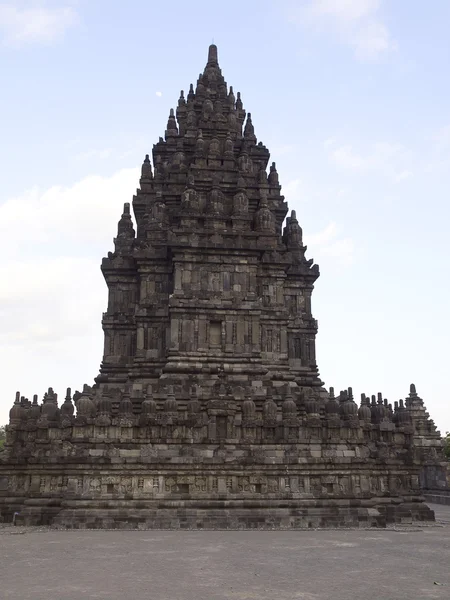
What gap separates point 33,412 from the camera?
3353 centimetres

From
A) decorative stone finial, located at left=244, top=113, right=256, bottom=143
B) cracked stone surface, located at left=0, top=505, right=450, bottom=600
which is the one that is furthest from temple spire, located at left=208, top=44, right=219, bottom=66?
cracked stone surface, located at left=0, top=505, right=450, bottom=600

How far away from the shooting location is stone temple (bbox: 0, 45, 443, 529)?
27.3m

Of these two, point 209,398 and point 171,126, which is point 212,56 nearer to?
point 171,126

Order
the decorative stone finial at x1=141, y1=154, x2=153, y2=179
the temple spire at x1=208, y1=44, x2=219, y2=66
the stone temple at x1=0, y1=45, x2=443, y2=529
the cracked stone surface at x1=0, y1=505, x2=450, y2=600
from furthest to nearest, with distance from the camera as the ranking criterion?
the temple spire at x1=208, y1=44, x2=219, y2=66, the decorative stone finial at x1=141, y1=154, x2=153, y2=179, the stone temple at x1=0, y1=45, x2=443, y2=529, the cracked stone surface at x1=0, y1=505, x2=450, y2=600

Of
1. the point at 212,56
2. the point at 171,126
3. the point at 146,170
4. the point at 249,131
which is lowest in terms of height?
the point at 146,170

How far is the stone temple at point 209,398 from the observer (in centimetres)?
2733

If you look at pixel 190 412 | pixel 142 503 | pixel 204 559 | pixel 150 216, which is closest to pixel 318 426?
pixel 190 412

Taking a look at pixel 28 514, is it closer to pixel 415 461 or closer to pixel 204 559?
pixel 204 559

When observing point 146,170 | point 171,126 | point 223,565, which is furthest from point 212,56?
point 223,565

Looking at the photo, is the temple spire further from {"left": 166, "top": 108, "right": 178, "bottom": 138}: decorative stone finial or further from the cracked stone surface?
the cracked stone surface

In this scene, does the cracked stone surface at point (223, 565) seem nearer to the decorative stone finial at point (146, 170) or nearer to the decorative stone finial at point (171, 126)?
the decorative stone finial at point (146, 170)

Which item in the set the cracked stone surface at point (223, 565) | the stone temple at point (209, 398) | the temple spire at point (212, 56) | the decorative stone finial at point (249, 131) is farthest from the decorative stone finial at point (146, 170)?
the cracked stone surface at point (223, 565)

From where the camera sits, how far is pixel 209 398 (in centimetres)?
3031

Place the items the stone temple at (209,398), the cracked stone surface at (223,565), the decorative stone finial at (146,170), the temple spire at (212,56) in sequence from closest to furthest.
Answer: the cracked stone surface at (223,565), the stone temple at (209,398), the decorative stone finial at (146,170), the temple spire at (212,56)
